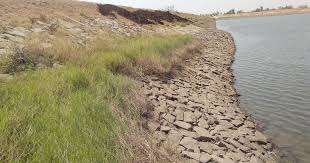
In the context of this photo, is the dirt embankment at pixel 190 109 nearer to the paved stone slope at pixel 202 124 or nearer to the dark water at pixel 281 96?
the paved stone slope at pixel 202 124

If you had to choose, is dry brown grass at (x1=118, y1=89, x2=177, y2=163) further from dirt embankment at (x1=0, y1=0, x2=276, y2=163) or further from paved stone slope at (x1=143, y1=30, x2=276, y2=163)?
paved stone slope at (x1=143, y1=30, x2=276, y2=163)

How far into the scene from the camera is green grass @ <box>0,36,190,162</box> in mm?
3461

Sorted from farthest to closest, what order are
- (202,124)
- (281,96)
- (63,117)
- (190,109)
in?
1. (281,96)
2. (190,109)
3. (202,124)
4. (63,117)

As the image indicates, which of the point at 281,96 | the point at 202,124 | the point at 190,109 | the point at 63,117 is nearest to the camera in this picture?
the point at 63,117

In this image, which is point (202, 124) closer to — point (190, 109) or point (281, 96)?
point (190, 109)

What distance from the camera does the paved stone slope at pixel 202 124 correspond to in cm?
568

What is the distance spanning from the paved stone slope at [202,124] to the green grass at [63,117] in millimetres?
1091

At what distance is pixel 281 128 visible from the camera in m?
7.76

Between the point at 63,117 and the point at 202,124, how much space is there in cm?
368

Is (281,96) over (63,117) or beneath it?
beneath

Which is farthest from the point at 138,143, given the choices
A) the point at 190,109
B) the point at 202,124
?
the point at 190,109

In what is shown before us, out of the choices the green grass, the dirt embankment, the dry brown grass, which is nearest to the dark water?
the dirt embankment

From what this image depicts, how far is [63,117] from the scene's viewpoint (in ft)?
14.2

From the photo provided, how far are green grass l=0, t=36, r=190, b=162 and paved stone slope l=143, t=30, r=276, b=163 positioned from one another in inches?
42.9
